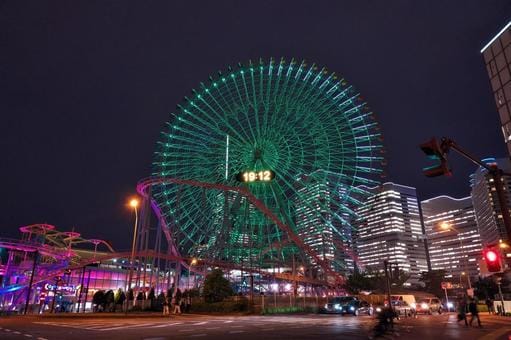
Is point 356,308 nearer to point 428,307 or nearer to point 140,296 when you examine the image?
point 428,307

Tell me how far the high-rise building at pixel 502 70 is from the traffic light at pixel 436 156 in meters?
22.3

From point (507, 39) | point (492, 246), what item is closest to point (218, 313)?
point (492, 246)

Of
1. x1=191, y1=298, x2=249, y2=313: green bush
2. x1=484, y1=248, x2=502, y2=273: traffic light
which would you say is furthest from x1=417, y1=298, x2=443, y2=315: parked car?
x1=484, y1=248, x2=502, y2=273: traffic light

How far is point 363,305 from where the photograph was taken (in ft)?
117

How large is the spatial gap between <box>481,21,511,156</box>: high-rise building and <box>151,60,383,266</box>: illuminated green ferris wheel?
1147 centimetres

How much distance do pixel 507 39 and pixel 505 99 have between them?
14.2ft

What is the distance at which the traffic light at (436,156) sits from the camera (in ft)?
20.6

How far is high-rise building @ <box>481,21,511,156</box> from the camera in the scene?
25594 millimetres

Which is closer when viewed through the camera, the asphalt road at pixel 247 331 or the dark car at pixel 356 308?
the asphalt road at pixel 247 331

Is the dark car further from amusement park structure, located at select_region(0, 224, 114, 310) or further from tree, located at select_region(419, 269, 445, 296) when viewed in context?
tree, located at select_region(419, 269, 445, 296)

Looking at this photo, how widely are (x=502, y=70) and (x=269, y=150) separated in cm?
2137

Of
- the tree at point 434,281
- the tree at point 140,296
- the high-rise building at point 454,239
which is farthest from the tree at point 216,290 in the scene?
the high-rise building at point 454,239

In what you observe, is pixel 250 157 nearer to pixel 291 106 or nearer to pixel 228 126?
pixel 228 126

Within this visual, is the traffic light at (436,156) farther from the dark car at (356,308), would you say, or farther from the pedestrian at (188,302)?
the pedestrian at (188,302)
